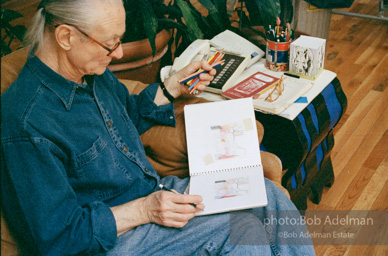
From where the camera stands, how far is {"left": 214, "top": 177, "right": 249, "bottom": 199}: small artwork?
124 cm

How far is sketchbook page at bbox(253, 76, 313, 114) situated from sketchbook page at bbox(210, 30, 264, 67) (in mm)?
233

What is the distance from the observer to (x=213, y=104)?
4.80 ft

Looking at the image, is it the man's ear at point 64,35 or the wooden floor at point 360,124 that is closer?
the man's ear at point 64,35

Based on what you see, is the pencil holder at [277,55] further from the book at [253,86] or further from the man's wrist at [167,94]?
the man's wrist at [167,94]

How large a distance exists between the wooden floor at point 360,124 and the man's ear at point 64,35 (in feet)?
4.38

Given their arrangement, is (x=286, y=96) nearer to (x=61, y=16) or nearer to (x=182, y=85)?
(x=182, y=85)

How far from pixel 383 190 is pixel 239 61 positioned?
3.30 ft

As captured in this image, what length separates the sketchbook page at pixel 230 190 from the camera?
1.20 meters

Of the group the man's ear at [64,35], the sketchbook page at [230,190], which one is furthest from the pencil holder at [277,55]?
the man's ear at [64,35]

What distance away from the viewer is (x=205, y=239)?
1.17m

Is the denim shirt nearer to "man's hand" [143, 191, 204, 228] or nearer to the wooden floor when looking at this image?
"man's hand" [143, 191, 204, 228]

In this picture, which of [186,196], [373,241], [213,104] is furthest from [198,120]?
[373,241]

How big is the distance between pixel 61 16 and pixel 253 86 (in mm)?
867

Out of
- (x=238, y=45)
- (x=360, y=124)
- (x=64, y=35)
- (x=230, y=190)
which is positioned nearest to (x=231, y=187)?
(x=230, y=190)
